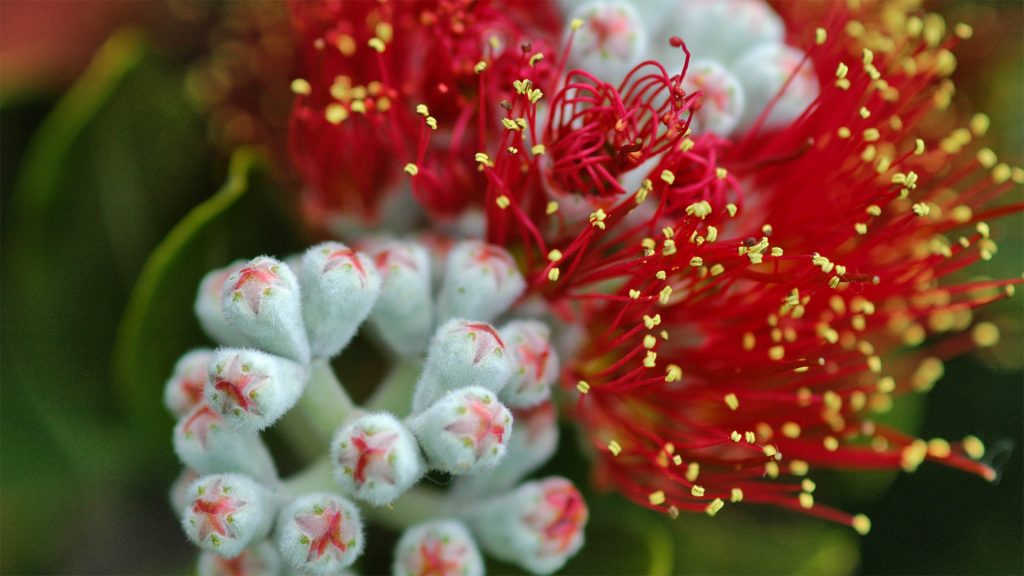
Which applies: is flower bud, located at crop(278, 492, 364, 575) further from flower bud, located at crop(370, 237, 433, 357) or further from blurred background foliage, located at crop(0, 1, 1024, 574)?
blurred background foliage, located at crop(0, 1, 1024, 574)

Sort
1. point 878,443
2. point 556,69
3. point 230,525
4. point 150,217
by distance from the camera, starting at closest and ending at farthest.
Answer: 1. point 230,525
2. point 556,69
3. point 878,443
4. point 150,217

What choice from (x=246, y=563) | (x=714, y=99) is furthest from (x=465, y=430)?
(x=714, y=99)

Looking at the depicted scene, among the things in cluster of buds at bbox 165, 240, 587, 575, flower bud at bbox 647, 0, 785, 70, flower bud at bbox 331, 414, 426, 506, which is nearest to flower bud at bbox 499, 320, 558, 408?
cluster of buds at bbox 165, 240, 587, 575

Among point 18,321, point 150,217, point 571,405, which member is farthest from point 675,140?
point 18,321

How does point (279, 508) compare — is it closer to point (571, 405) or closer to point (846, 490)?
point (571, 405)

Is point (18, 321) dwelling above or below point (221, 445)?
below

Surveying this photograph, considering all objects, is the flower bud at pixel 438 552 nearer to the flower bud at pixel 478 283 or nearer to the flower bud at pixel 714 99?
the flower bud at pixel 478 283

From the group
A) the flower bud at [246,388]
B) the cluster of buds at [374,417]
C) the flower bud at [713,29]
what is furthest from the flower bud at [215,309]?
the flower bud at [713,29]

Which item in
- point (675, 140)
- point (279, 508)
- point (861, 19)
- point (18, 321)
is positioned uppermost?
point (861, 19)
